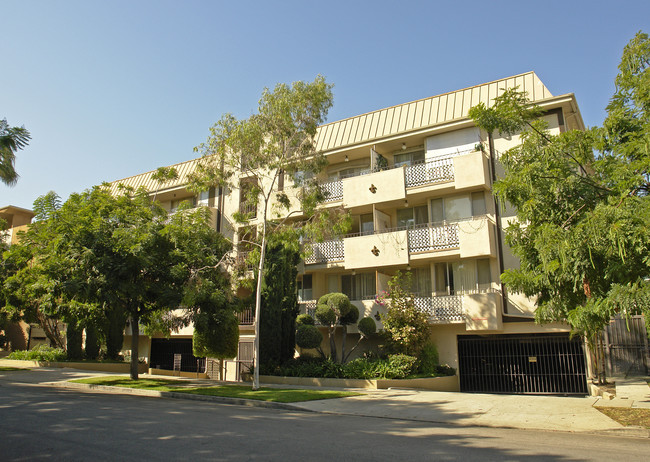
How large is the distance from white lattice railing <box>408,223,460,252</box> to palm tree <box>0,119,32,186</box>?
1872 cm

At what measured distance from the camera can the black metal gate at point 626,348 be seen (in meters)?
19.8

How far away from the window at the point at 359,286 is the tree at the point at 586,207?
→ 12.4 metres

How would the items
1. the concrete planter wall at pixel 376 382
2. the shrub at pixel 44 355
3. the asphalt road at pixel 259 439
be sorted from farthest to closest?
the shrub at pixel 44 355
the concrete planter wall at pixel 376 382
the asphalt road at pixel 259 439

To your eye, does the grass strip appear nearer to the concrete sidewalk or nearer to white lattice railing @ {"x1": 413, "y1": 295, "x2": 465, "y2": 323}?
the concrete sidewalk

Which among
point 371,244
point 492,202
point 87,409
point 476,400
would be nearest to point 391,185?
point 371,244

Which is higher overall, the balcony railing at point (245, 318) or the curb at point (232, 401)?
the balcony railing at point (245, 318)

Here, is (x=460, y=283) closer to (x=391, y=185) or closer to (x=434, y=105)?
(x=391, y=185)

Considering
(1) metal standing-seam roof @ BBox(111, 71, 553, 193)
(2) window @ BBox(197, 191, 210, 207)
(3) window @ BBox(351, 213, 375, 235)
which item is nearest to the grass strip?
(1) metal standing-seam roof @ BBox(111, 71, 553, 193)

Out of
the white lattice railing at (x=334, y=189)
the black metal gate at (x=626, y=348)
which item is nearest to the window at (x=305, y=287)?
the white lattice railing at (x=334, y=189)

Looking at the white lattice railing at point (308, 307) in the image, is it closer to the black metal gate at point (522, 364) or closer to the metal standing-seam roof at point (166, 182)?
the black metal gate at point (522, 364)

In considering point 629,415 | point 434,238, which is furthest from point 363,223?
point 629,415

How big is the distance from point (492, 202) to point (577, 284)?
1110 centimetres

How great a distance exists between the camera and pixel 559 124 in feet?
71.0

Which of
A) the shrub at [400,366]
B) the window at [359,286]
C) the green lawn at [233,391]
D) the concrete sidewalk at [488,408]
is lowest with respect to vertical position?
the concrete sidewalk at [488,408]
